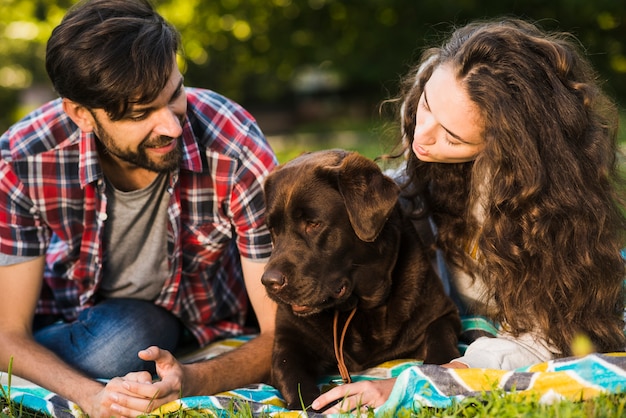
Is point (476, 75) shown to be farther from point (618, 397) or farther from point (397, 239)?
point (618, 397)

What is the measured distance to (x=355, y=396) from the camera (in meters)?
2.85

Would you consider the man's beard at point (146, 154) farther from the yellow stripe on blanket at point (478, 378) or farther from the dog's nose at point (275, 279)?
the yellow stripe on blanket at point (478, 378)

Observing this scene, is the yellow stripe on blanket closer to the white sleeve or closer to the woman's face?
the white sleeve

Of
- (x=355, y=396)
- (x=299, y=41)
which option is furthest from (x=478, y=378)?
(x=299, y=41)

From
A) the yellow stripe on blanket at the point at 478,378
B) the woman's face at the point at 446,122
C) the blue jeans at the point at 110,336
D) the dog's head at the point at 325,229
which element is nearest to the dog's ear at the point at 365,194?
the dog's head at the point at 325,229

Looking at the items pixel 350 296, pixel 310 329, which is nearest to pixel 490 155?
pixel 350 296

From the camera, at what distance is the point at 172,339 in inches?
152

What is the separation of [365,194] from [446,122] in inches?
17.3

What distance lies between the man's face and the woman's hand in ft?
4.20

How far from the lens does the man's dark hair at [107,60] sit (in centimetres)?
325

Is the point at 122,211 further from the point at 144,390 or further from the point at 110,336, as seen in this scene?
the point at 144,390

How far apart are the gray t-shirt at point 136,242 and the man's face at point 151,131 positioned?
0.21 meters

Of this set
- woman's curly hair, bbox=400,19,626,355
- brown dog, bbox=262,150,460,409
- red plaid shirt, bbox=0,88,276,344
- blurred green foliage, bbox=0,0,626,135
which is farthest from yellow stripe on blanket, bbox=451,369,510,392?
blurred green foliage, bbox=0,0,626,135

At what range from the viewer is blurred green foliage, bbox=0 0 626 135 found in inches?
677
